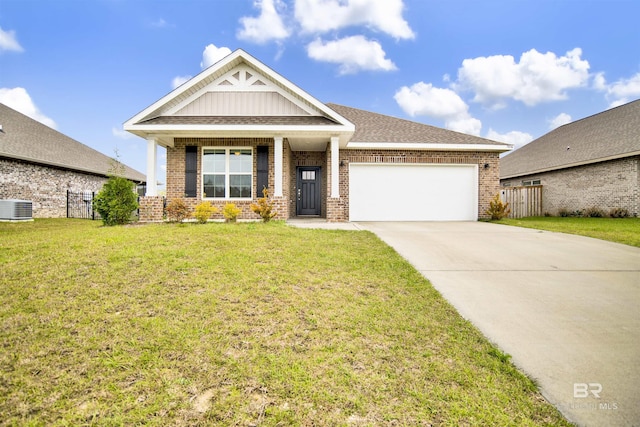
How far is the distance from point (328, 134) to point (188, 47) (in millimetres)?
10036

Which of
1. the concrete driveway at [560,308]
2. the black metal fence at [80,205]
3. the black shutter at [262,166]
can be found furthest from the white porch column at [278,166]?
the black metal fence at [80,205]

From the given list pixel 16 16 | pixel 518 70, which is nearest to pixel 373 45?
pixel 518 70

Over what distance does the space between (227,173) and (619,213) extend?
1731 cm

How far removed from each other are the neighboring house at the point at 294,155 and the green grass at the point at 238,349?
6.57m

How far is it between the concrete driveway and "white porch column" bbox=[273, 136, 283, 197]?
16.3 feet

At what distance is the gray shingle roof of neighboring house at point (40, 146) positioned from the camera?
14008 mm

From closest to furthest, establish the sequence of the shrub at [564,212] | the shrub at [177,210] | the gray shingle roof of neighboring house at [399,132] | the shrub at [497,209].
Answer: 1. the shrub at [177,210]
2. the shrub at [497,209]
3. the gray shingle roof of neighboring house at [399,132]
4. the shrub at [564,212]

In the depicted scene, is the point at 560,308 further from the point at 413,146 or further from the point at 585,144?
the point at 585,144

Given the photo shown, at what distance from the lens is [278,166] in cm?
1060

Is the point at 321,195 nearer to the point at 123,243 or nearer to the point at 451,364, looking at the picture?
the point at 123,243

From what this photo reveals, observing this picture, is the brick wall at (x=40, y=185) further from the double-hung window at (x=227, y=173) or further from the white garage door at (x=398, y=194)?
the white garage door at (x=398, y=194)

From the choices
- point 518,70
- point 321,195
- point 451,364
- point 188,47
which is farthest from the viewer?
point 518,70

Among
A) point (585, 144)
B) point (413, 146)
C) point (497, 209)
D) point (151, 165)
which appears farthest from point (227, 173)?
point (585, 144)

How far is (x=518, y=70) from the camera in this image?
18.2 meters
